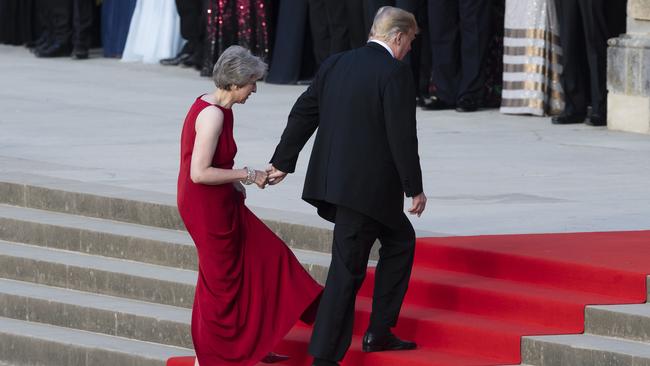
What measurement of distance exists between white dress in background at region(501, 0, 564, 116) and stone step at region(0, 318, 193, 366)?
5496 mm

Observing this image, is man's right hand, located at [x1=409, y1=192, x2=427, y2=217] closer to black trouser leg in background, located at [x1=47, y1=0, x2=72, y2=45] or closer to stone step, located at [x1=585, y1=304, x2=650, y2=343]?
stone step, located at [x1=585, y1=304, x2=650, y2=343]

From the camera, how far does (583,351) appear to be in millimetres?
7676

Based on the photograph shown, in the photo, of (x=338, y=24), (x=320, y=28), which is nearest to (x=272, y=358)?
(x=338, y=24)

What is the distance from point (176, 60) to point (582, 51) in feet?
17.3

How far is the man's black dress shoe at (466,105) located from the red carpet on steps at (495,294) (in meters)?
5.26

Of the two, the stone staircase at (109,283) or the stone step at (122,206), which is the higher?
the stone step at (122,206)

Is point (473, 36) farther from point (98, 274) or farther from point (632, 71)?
point (98, 274)

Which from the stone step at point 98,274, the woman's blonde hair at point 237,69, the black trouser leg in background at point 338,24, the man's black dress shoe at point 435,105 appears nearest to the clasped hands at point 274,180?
the woman's blonde hair at point 237,69

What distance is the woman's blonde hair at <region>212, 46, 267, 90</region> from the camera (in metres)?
7.67

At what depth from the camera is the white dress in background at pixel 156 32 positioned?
58.5ft

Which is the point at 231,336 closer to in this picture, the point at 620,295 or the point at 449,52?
the point at 620,295

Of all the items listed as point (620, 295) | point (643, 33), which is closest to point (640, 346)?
point (620, 295)

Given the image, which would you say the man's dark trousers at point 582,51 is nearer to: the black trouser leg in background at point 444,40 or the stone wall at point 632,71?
the stone wall at point 632,71

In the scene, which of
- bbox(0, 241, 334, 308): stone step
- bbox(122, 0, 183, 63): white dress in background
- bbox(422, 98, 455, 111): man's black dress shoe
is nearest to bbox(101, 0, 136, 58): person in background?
bbox(122, 0, 183, 63): white dress in background
